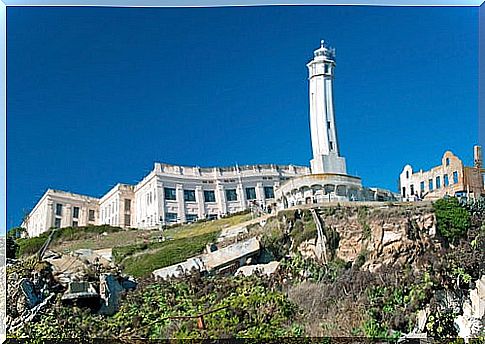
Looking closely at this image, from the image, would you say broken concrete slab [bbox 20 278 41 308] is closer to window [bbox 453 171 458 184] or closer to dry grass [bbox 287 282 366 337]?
dry grass [bbox 287 282 366 337]

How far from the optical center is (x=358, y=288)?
914 cm

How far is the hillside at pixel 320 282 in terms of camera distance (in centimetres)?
888

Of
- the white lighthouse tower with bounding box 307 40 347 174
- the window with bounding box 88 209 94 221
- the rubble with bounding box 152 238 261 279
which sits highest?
the white lighthouse tower with bounding box 307 40 347 174

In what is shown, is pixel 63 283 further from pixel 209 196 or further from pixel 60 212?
pixel 209 196

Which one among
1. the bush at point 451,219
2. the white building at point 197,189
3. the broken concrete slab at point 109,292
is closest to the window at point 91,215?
the white building at point 197,189

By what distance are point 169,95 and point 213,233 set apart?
Result: 1.54 m

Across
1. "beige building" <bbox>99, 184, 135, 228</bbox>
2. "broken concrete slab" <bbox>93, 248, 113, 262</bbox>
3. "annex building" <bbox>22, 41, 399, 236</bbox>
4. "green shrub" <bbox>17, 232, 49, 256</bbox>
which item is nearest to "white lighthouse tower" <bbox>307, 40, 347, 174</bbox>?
"annex building" <bbox>22, 41, 399, 236</bbox>

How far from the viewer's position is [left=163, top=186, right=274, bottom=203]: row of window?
943 centimetres

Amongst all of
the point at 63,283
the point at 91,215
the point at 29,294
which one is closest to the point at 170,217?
Answer: the point at 91,215

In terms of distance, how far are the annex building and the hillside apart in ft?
0.50

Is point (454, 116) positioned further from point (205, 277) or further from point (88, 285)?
point (88, 285)

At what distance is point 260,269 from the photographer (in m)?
9.37

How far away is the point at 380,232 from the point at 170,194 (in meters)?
2.31

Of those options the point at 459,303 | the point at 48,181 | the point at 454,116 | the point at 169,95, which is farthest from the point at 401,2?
the point at 48,181
